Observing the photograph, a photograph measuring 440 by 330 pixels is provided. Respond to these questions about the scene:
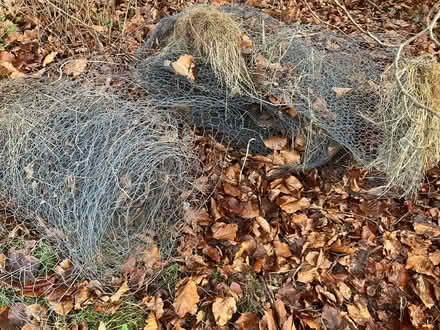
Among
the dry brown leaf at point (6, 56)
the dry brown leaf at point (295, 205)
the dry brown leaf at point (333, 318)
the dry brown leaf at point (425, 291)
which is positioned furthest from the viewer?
the dry brown leaf at point (6, 56)

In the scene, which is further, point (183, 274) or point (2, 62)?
point (2, 62)

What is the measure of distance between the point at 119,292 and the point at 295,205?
1.03 meters

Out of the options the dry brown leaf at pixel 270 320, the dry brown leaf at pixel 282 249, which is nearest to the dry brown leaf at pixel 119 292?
the dry brown leaf at pixel 270 320

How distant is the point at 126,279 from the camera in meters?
1.79

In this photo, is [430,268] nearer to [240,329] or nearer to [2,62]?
[240,329]

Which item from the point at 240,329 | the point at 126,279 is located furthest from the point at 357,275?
the point at 126,279

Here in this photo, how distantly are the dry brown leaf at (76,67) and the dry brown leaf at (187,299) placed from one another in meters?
1.57

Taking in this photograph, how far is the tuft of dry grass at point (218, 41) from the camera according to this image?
2.07m

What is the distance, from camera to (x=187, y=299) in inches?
67.9

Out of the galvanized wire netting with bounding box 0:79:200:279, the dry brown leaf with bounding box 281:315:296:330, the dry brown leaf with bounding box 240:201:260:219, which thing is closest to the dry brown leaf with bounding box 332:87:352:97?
the dry brown leaf with bounding box 240:201:260:219

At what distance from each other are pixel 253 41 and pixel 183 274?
1405 millimetres

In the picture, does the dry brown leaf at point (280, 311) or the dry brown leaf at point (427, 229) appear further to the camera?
the dry brown leaf at point (427, 229)

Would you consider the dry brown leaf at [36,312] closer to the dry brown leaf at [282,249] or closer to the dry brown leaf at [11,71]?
the dry brown leaf at [282,249]

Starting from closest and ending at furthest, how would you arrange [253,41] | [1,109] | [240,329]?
[240,329] → [1,109] → [253,41]
